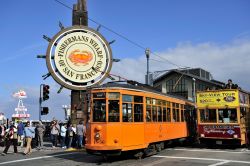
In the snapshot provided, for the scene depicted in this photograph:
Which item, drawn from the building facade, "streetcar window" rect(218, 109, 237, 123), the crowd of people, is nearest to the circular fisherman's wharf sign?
the crowd of people

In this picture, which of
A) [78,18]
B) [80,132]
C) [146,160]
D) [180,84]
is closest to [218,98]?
[146,160]

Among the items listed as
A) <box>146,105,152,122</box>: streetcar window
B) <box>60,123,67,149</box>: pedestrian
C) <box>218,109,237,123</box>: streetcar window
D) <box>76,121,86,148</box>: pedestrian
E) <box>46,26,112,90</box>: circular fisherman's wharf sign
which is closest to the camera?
<box>146,105,152,122</box>: streetcar window

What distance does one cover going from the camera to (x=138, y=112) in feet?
48.9

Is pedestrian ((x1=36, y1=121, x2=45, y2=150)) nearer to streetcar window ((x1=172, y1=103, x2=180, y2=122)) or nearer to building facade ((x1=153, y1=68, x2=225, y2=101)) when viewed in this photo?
streetcar window ((x1=172, y1=103, x2=180, y2=122))

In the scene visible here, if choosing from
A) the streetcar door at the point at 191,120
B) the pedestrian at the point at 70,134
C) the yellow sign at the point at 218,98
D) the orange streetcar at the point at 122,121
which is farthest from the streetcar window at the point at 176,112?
the pedestrian at the point at 70,134

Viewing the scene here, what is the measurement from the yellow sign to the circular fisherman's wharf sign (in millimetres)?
6415

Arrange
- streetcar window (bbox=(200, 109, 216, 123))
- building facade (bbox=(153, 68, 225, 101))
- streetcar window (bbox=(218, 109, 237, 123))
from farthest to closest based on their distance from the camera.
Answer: building facade (bbox=(153, 68, 225, 101)) → streetcar window (bbox=(200, 109, 216, 123)) → streetcar window (bbox=(218, 109, 237, 123))

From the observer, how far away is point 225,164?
1340cm

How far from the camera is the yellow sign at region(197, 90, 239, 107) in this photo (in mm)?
19156

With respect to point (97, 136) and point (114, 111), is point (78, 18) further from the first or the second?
point (97, 136)

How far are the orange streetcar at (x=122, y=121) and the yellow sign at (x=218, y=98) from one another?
4545mm

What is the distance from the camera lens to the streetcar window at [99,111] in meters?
14.1

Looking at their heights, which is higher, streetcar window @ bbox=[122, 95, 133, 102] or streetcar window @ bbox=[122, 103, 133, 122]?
streetcar window @ bbox=[122, 95, 133, 102]

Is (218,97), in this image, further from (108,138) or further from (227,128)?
(108,138)
